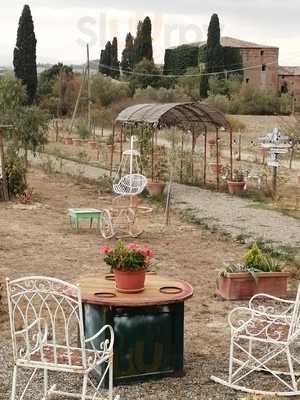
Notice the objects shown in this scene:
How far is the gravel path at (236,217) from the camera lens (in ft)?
33.4

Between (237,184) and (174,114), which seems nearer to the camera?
(237,184)

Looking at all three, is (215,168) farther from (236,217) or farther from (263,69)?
(263,69)

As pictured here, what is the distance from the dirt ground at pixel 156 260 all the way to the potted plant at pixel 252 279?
174 millimetres

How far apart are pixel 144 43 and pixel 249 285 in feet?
142

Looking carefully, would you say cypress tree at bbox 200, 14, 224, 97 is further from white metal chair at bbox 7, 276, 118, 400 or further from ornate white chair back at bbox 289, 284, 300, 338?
white metal chair at bbox 7, 276, 118, 400

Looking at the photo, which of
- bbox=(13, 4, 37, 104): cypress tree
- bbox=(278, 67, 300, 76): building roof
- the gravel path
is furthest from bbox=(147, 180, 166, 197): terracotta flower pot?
bbox=(278, 67, 300, 76): building roof

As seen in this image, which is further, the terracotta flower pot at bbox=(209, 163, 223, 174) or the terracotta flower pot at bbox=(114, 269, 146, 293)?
the terracotta flower pot at bbox=(209, 163, 223, 174)

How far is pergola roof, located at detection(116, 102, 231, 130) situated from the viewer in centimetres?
1490

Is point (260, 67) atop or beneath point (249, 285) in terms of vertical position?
atop

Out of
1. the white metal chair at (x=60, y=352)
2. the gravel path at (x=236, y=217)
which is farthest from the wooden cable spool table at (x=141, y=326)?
the gravel path at (x=236, y=217)

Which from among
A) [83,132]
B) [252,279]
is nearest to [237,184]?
[252,279]

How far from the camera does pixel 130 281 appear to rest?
14.6ft

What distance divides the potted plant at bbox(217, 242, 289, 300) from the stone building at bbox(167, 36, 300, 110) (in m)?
46.9

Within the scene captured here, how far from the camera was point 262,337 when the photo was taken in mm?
4316
